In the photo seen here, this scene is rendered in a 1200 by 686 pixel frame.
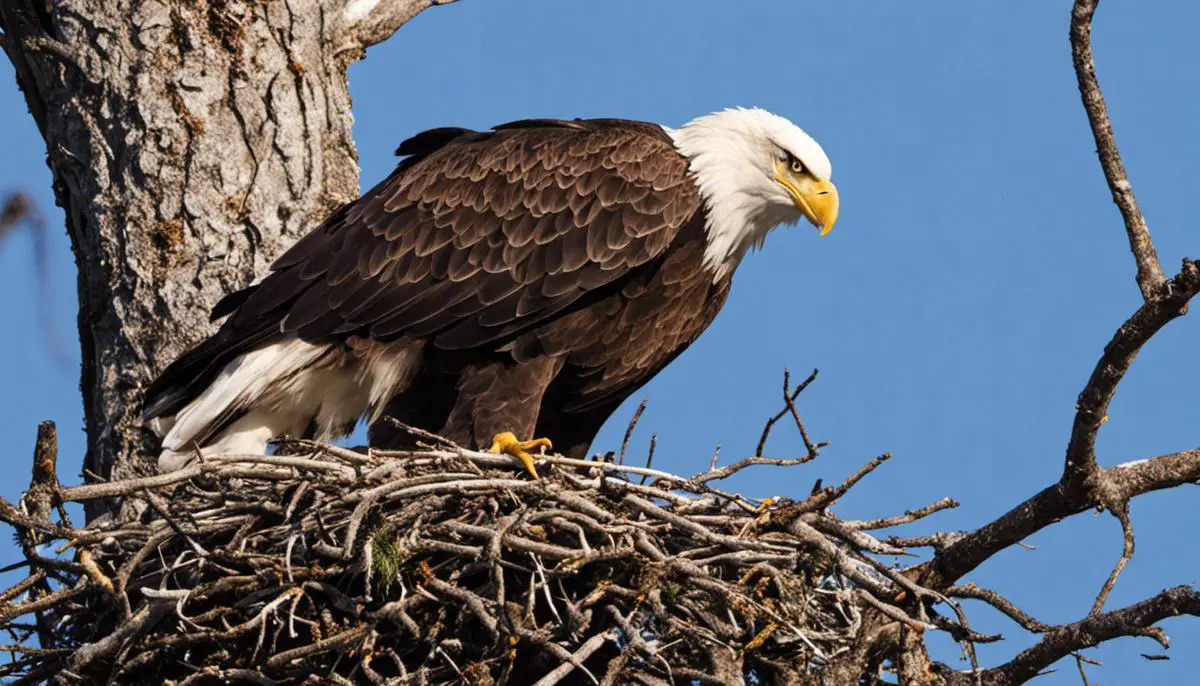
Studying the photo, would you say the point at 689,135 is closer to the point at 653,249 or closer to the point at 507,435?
the point at 653,249

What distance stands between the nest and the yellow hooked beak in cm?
145

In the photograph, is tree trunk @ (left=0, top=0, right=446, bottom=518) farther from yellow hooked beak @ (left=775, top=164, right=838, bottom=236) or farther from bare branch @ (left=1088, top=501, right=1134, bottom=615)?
bare branch @ (left=1088, top=501, right=1134, bottom=615)

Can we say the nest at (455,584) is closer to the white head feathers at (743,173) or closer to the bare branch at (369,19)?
the white head feathers at (743,173)

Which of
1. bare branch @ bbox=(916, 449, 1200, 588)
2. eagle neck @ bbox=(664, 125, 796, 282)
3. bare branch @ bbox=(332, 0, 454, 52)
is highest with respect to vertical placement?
bare branch @ bbox=(332, 0, 454, 52)

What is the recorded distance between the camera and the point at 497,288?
5.71 metres

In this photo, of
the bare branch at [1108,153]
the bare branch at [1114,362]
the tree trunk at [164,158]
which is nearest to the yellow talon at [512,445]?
the tree trunk at [164,158]

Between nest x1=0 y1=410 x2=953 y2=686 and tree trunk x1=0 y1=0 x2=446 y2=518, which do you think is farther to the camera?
tree trunk x1=0 y1=0 x2=446 y2=518

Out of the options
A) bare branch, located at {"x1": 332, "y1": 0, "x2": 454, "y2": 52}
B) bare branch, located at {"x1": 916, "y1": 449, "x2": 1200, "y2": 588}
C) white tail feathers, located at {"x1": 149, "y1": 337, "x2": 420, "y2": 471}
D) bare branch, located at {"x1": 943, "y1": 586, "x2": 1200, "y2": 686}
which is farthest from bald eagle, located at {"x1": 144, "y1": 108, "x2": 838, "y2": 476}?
bare branch, located at {"x1": 943, "y1": 586, "x2": 1200, "y2": 686}

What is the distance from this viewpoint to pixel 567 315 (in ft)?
18.9

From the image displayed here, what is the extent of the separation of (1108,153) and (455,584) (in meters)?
2.09

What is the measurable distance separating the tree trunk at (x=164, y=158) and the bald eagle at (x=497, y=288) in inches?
8.8

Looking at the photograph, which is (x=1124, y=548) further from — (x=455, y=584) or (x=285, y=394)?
(x=285, y=394)

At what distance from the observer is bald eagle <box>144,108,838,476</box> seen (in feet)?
18.7

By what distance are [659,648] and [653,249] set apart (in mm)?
1716
